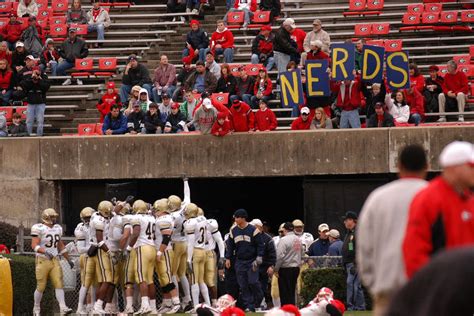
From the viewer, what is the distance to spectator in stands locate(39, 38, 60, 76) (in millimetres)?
29641

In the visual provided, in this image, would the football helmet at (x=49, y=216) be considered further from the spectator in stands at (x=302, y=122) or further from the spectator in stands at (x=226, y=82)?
the spectator in stands at (x=226, y=82)

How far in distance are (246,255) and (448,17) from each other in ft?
33.8

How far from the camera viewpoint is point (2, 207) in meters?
26.1

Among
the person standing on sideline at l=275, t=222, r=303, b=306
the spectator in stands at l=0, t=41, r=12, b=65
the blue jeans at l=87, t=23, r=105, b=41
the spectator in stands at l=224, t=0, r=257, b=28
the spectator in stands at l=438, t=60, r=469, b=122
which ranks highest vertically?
the spectator in stands at l=224, t=0, r=257, b=28

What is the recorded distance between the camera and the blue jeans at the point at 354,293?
19312 millimetres

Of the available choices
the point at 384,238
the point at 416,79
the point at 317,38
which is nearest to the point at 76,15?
the point at 317,38

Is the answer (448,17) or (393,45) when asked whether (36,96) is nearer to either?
(393,45)

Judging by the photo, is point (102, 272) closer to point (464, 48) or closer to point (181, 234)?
point (181, 234)

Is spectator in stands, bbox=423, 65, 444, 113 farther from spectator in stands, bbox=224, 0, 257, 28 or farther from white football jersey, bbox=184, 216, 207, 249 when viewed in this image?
white football jersey, bbox=184, 216, 207, 249

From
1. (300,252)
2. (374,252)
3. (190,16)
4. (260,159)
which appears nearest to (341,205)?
(260,159)

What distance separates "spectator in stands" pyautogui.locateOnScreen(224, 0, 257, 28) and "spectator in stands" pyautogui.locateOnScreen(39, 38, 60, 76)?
155 inches

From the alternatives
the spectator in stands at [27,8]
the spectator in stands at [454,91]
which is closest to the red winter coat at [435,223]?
the spectator in stands at [454,91]

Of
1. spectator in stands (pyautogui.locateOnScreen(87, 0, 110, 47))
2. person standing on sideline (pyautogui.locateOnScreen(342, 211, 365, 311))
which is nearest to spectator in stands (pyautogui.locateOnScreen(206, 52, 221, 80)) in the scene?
spectator in stands (pyautogui.locateOnScreen(87, 0, 110, 47))

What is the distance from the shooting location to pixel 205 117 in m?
24.4
